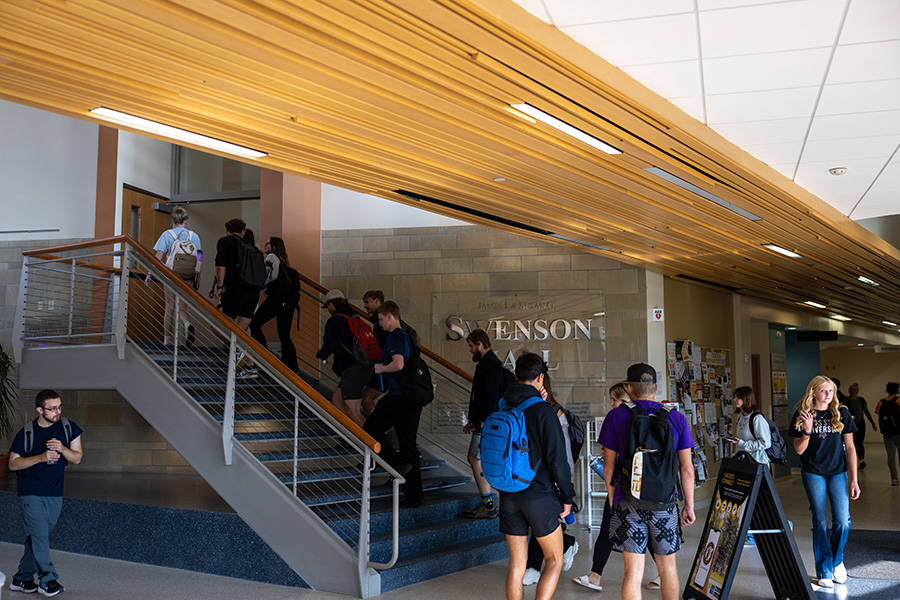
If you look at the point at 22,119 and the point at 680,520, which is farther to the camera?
the point at 22,119

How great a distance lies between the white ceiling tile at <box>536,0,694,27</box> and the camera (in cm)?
319

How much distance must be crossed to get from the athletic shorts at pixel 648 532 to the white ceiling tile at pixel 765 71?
7.52 ft

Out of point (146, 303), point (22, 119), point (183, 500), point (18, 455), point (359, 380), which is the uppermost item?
point (22, 119)

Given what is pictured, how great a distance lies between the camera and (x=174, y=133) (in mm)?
4496

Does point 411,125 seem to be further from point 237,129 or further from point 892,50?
point 892,50

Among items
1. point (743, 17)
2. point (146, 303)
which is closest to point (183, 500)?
point (146, 303)

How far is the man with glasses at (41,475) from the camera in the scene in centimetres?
556

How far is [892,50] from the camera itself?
3.67 meters

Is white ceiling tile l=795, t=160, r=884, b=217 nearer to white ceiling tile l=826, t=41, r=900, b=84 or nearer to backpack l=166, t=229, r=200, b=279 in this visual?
white ceiling tile l=826, t=41, r=900, b=84

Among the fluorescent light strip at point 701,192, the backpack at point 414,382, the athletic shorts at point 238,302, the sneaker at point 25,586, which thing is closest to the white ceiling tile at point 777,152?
the fluorescent light strip at point 701,192

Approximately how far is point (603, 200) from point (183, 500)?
4291mm

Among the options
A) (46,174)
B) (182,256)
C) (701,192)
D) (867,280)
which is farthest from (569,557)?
(46,174)

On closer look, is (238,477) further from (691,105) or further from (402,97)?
(691,105)

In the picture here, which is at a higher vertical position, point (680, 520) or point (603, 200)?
point (603, 200)
